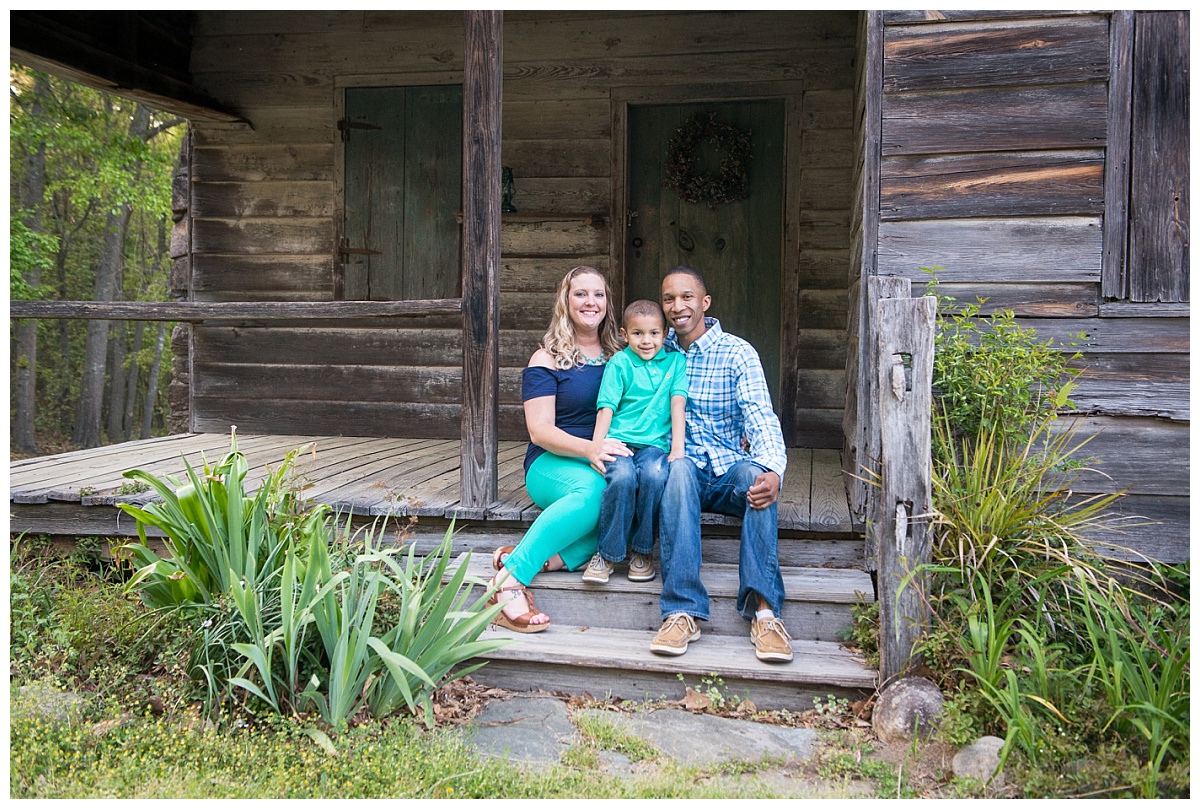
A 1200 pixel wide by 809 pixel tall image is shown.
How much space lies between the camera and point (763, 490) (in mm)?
3301

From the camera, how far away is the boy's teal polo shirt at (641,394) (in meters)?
3.66

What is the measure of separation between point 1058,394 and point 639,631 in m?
1.97

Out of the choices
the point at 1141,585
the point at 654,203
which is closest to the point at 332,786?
the point at 1141,585

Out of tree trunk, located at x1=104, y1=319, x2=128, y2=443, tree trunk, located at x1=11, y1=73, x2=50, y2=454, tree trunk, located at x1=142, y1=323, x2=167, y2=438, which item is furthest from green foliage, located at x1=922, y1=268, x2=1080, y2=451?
tree trunk, located at x1=104, y1=319, x2=128, y2=443

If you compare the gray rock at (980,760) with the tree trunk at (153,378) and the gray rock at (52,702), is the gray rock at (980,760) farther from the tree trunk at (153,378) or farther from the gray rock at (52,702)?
the tree trunk at (153,378)

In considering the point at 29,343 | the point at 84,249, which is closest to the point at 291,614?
the point at 29,343

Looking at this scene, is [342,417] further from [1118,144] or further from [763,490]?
[1118,144]

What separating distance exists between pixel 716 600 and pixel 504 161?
3812mm

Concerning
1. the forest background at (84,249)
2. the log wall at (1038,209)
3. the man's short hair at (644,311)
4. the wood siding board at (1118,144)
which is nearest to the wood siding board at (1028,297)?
the log wall at (1038,209)
